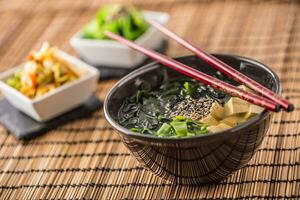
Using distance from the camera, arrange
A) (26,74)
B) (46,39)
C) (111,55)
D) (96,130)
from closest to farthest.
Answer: (96,130) < (26,74) < (111,55) < (46,39)

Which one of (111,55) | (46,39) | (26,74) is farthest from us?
(46,39)

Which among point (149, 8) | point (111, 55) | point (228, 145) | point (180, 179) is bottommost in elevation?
point (149, 8)

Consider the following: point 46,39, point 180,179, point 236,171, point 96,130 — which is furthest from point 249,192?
point 46,39

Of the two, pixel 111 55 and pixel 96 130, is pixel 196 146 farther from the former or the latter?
pixel 111 55

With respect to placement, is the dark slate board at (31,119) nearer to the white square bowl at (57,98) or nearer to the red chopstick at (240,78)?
the white square bowl at (57,98)

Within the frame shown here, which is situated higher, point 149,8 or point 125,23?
point 125,23

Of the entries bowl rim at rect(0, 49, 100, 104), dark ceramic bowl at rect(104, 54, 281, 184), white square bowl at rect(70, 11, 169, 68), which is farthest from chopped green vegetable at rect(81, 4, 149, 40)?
dark ceramic bowl at rect(104, 54, 281, 184)
